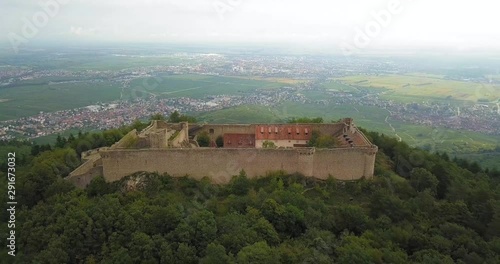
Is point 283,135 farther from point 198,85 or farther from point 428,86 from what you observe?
point 428,86

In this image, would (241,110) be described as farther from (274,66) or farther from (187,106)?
(274,66)

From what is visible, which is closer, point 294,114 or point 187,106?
point 294,114

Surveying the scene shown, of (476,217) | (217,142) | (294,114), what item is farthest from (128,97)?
(476,217)

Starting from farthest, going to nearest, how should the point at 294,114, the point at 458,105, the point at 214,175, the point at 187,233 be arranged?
1. the point at 458,105
2. the point at 294,114
3. the point at 214,175
4. the point at 187,233

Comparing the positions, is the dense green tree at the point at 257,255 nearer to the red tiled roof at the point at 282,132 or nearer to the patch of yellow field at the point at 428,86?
the red tiled roof at the point at 282,132

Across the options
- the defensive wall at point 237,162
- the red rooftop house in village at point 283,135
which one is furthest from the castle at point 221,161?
the red rooftop house in village at point 283,135
